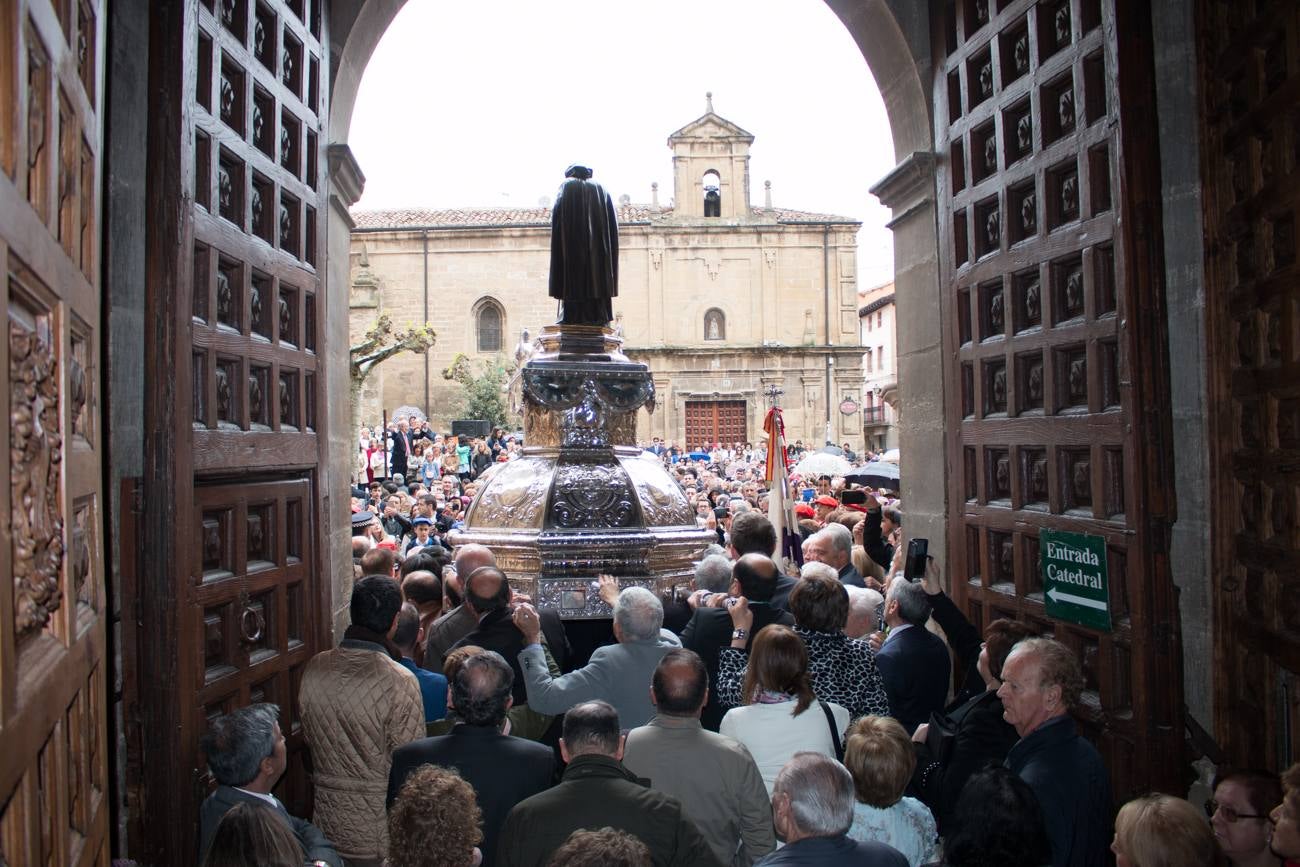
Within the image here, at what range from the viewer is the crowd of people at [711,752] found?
314cm

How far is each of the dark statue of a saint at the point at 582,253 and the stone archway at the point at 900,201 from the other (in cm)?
134

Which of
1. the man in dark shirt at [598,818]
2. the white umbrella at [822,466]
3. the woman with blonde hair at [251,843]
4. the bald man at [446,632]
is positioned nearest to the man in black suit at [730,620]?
the bald man at [446,632]

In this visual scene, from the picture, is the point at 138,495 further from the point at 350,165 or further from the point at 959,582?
the point at 959,582

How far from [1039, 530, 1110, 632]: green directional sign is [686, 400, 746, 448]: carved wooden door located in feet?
128

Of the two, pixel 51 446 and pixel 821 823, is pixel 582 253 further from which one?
pixel 51 446

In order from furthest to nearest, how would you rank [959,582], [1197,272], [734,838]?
[959,582], [1197,272], [734,838]

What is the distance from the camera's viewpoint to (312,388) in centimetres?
548

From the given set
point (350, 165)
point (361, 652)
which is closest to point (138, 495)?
point (361, 652)

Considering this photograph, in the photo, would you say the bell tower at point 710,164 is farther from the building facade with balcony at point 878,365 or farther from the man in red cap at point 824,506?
the man in red cap at point 824,506

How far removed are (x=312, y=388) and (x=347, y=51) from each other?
263 cm

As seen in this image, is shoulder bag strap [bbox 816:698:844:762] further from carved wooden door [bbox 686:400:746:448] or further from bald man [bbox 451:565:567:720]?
carved wooden door [bbox 686:400:746:448]

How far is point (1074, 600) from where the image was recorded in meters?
4.91

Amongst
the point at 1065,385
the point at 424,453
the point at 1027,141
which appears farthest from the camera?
the point at 424,453

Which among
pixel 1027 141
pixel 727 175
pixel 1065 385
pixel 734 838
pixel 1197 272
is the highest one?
pixel 727 175
